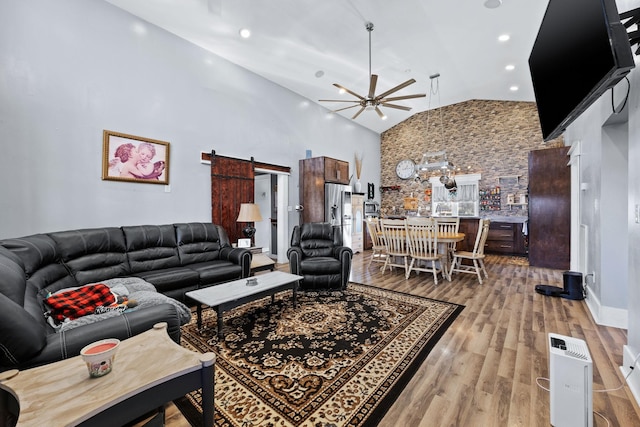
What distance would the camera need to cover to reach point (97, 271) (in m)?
2.93

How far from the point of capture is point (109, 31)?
3.46m

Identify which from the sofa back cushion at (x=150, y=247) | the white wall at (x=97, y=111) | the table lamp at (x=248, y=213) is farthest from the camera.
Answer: the table lamp at (x=248, y=213)

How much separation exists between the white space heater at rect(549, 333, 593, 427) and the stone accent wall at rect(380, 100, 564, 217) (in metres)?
6.82

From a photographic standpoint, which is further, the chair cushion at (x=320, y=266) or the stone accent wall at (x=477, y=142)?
the stone accent wall at (x=477, y=142)

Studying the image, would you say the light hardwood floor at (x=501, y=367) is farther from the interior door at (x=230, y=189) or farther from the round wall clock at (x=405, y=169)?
the round wall clock at (x=405, y=169)

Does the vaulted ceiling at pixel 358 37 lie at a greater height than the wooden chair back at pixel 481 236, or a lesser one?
greater

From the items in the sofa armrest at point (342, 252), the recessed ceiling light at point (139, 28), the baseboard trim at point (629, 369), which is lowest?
the baseboard trim at point (629, 369)

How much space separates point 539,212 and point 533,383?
185 inches

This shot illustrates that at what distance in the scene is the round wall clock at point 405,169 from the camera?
864 centimetres

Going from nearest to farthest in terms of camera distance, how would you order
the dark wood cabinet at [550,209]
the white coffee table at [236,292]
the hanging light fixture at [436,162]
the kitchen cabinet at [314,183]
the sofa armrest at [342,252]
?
the white coffee table at [236,292], the sofa armrest at [342,252], the dark wood cabinet at [550,209], the hanging light fixture at [436,162], the kitchen cabinet at [314,183]

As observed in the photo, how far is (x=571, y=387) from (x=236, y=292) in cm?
250

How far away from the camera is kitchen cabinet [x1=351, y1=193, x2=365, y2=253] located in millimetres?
7285

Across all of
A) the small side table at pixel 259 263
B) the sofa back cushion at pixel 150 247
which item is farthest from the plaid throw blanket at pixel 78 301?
the small side table at pixel 259 263

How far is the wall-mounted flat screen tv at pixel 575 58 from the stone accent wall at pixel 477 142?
559 centimetres
